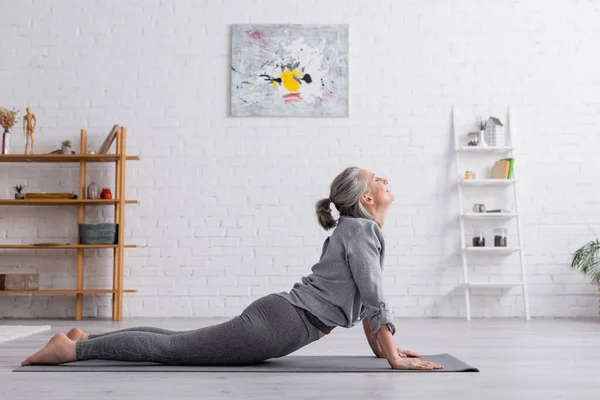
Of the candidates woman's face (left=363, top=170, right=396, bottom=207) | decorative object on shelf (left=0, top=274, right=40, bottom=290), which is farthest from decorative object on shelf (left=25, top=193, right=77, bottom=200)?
woman's face (left=363, top=170, right=396, bottom=207)

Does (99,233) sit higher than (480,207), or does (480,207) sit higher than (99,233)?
(480,207)

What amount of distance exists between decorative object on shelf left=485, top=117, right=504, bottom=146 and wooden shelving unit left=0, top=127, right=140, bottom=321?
2856 mm

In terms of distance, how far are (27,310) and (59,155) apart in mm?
1296

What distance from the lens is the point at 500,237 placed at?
5.82 meters

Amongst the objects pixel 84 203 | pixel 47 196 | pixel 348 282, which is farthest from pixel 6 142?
pixel 348 282

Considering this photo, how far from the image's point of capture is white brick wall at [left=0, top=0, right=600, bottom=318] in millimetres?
5914

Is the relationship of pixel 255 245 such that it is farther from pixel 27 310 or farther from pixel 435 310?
pixel 27 310

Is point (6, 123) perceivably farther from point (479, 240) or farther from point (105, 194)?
point (479, 240)

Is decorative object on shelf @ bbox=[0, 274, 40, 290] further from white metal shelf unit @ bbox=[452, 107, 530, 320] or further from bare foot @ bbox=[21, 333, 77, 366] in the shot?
white metal shelf unit @ bbox=[452, 107, 530, 320]

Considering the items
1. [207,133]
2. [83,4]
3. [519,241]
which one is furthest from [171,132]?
[519,241]

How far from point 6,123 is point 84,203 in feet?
2.85

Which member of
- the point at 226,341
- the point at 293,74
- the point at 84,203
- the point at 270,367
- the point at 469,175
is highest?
the point at 293,74

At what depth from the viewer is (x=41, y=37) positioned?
6082 mm

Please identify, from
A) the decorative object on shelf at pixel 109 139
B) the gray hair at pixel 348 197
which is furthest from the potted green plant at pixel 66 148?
the gray hair at pixel 348 197
